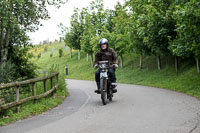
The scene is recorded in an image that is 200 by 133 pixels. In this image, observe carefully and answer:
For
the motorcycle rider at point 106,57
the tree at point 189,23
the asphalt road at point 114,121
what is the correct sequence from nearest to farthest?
the asphalt road at point 114,121
the motorcycle rider at point 106,57
the tree at point 189,23

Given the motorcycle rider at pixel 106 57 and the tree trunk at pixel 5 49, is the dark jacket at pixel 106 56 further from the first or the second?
the tree trunk at pixel 5 49

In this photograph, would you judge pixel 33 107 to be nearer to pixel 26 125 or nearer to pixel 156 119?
pixel 26 125

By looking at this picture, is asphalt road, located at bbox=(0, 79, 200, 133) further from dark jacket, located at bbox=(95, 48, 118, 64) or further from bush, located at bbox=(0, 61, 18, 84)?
bush, located at bbox=(0, 61, 18, 84)

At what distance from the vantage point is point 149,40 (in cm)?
1909

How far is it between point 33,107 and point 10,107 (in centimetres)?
103

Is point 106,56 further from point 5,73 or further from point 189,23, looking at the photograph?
point 189,23

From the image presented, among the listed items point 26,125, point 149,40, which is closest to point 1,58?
point 26,125

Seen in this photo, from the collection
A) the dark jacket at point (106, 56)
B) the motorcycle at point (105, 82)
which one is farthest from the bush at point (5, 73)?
the motorcycle at point (105, 82)

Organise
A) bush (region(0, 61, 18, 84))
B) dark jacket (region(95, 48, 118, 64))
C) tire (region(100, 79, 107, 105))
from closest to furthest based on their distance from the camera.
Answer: tire (region(100, 79, 107, 105)) → dark jacket (region(95, 48, 118, 64)) → bush (region(0, 61, 18, 84))

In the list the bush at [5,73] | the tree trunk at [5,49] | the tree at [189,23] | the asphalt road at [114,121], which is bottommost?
the asphalt road at [114,121]

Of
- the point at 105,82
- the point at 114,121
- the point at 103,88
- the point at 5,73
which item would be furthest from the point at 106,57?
the point at 5,73

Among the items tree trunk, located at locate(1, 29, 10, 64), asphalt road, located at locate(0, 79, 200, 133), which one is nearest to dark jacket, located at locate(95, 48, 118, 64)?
asphalt road, located at locate(0, 79, 200, 133)

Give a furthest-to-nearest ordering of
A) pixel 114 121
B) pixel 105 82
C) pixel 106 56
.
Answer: pixel 106 56 → pixel 105 82 → pixel 114 121

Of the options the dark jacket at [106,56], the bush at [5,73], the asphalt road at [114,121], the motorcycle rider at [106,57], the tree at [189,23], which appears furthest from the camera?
the tree at [189,23]
